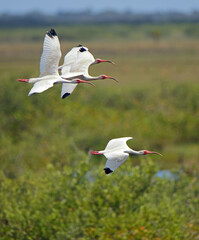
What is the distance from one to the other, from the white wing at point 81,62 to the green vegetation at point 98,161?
6312mm

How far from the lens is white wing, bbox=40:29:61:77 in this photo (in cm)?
1054

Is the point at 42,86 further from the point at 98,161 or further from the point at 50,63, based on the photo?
the point at 98,161

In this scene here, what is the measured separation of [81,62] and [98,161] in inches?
819

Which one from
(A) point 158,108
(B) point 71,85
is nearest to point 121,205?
(B) point 71,85

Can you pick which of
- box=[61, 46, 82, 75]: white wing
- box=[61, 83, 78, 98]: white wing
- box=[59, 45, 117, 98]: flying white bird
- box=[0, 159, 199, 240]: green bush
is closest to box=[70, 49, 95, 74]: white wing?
box=[59, 45, 117, 98]: flying white bird

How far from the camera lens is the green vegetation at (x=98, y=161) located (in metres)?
17.2

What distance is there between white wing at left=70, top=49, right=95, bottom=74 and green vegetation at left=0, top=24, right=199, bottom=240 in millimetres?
6312

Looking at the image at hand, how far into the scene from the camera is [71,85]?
11383 millimetres

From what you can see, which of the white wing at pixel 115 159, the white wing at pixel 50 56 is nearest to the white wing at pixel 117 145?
the white wing at pixel 115 159

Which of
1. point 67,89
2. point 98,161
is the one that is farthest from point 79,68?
point 98,161

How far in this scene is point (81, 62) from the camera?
1123 centimetres

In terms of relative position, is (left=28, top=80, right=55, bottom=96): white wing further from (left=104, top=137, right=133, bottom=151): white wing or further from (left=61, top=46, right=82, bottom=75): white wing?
(left=61, top=46, right=82, bottom=75): white wing

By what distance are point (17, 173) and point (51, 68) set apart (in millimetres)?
15473

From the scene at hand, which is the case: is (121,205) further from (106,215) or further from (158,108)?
(158,108)
